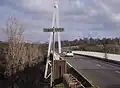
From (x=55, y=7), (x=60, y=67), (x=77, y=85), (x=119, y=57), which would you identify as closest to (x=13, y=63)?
(x=55, y=7)

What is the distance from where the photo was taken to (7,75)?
191 feet

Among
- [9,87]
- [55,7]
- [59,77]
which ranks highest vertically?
[55,7]

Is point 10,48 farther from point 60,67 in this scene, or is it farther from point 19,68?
point 60,67

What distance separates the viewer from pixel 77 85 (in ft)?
51.9

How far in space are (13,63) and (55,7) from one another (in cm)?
1690

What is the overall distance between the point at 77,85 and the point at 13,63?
48.1 m

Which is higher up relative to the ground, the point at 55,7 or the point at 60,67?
the point at 55,7

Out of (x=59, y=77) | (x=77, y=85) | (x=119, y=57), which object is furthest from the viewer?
(x=119, y=57)

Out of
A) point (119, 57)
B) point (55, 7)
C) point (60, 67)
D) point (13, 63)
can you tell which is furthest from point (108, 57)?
point (60, 67)

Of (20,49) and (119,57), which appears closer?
(119,57)

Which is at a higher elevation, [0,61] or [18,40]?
[18,40]

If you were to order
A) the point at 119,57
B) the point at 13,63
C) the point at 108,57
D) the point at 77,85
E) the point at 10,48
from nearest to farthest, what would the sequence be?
Result: the point at 77,85
the point at 119,57
the point at 108,57
the point at 13,63
the point at 10,48

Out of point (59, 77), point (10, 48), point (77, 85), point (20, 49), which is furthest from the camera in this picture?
point (20, 49)

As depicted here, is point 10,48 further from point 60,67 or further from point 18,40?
point 60,67
